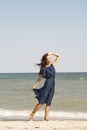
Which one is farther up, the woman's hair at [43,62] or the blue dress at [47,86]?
the woman's hair at [43,62]

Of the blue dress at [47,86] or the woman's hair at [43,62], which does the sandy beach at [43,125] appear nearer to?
the blue dress at [47,86]

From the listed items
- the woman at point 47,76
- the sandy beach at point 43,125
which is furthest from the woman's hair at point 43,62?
the sandy beach at point 43,125

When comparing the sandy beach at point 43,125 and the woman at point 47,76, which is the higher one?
the woman at point 47,76

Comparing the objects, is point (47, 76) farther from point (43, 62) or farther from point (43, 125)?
point (43, 125)

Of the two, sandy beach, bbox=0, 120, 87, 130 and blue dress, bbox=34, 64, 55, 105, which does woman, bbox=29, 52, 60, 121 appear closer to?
blue dress, bbox=34, 64, 55, 105

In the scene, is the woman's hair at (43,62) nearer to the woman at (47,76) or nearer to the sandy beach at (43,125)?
the woman at (47,76)

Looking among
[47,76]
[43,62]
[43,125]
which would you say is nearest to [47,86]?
[47,76]

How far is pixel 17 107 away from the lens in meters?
17.9

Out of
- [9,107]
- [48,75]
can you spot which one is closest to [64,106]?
[9,107]

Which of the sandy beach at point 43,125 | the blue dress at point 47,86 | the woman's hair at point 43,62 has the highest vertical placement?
the woman's hair at point 43,62

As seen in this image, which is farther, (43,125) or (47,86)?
(47,86)

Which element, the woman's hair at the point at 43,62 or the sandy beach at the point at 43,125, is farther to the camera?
the woman's hair at the point at 43,62

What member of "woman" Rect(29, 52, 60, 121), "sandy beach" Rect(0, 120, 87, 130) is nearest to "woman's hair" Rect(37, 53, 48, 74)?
"woman" Rect(29, 52, 60, 121)

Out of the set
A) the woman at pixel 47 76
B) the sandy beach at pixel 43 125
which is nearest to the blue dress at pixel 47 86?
the woman at pixel 47 76
